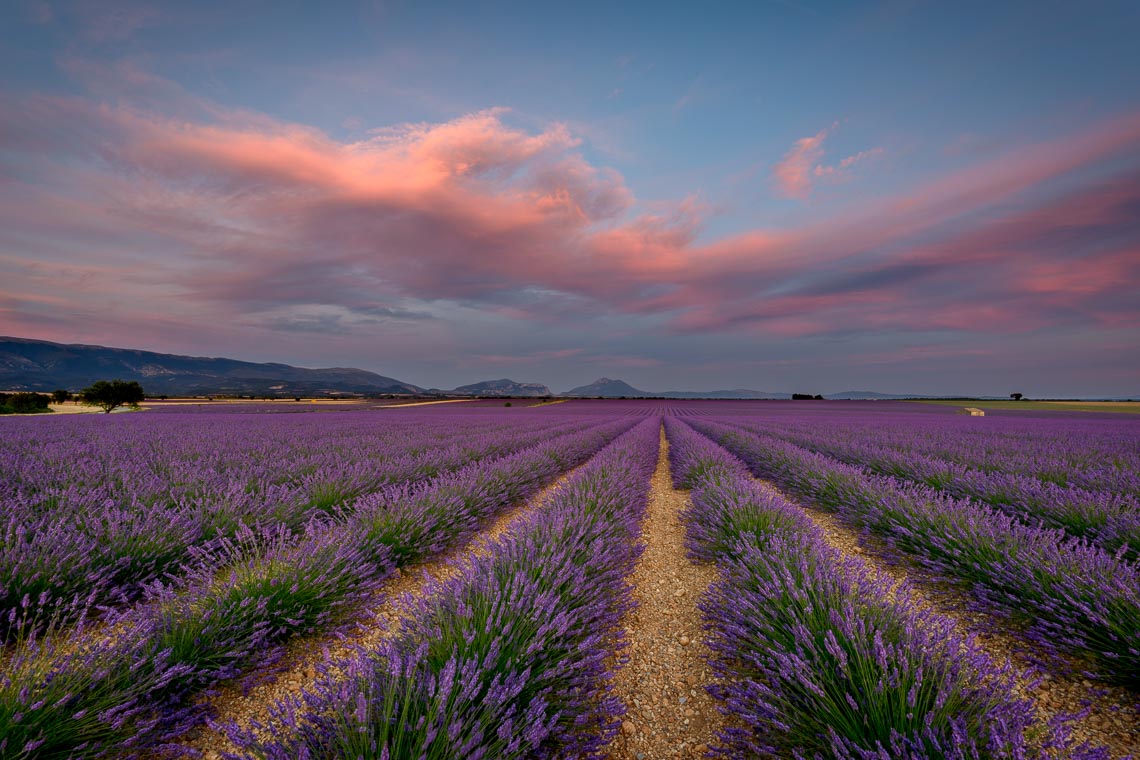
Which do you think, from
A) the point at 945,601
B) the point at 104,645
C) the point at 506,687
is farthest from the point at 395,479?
the point at 945,601

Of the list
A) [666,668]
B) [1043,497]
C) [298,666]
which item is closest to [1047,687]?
[666,668]

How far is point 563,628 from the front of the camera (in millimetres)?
2029

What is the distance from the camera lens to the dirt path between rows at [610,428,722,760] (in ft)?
6.63

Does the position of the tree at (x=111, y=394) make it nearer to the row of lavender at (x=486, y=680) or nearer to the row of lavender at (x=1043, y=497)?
the row of lavender at (x=486, y=680)

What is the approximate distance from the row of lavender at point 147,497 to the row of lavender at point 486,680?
68.1 inches

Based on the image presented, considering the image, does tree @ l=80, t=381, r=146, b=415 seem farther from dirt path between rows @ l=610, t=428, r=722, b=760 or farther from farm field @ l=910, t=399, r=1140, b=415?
farm field @ l=910, t=399, r=1140, b=415

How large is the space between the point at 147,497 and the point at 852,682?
637 centimetres

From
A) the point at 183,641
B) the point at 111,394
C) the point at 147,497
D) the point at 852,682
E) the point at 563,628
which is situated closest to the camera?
the point at 852,682

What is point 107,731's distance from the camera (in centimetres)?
171

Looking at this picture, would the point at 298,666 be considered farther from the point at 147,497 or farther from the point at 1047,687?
the point at 1047,687

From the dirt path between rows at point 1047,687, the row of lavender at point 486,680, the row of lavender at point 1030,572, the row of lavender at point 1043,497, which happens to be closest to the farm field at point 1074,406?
the row of lavender at point 1043,497

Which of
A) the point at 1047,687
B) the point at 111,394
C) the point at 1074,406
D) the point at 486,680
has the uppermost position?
the point at 1074,406

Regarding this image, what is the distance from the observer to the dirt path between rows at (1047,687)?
77.9 inches

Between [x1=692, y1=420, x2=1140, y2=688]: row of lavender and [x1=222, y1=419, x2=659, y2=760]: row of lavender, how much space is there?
8.93ft
